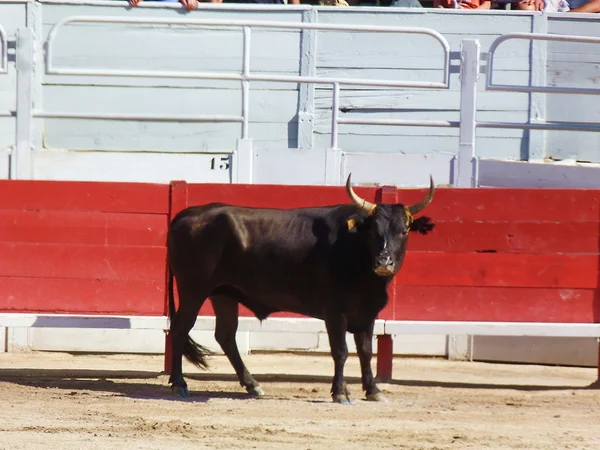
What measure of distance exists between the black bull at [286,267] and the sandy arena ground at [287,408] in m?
0.37

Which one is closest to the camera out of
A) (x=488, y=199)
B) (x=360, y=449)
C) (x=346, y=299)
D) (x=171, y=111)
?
(x=360, y=449)

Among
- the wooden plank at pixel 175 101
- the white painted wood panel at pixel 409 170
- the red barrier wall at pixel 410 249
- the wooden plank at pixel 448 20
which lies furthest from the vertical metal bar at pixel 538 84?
the red barrier wall at pixel 410 249

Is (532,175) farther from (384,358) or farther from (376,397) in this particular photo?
(376,397)

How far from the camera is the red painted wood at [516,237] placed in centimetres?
793

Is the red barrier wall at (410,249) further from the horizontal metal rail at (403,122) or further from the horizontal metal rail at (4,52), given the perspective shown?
the horizontal metal rail at (4,52)

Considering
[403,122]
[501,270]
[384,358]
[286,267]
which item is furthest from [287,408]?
[403,122]

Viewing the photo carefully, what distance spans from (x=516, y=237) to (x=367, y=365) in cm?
163

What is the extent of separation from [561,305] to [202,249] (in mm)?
2510

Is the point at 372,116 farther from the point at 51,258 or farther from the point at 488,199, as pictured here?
the point at 51,258

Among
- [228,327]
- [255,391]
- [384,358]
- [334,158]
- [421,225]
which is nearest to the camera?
[421,225]

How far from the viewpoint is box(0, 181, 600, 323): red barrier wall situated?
792cm

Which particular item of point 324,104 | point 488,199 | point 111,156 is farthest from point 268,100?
point 488,199

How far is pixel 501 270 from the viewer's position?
26.1ft

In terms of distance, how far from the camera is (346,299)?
6.89 meters
